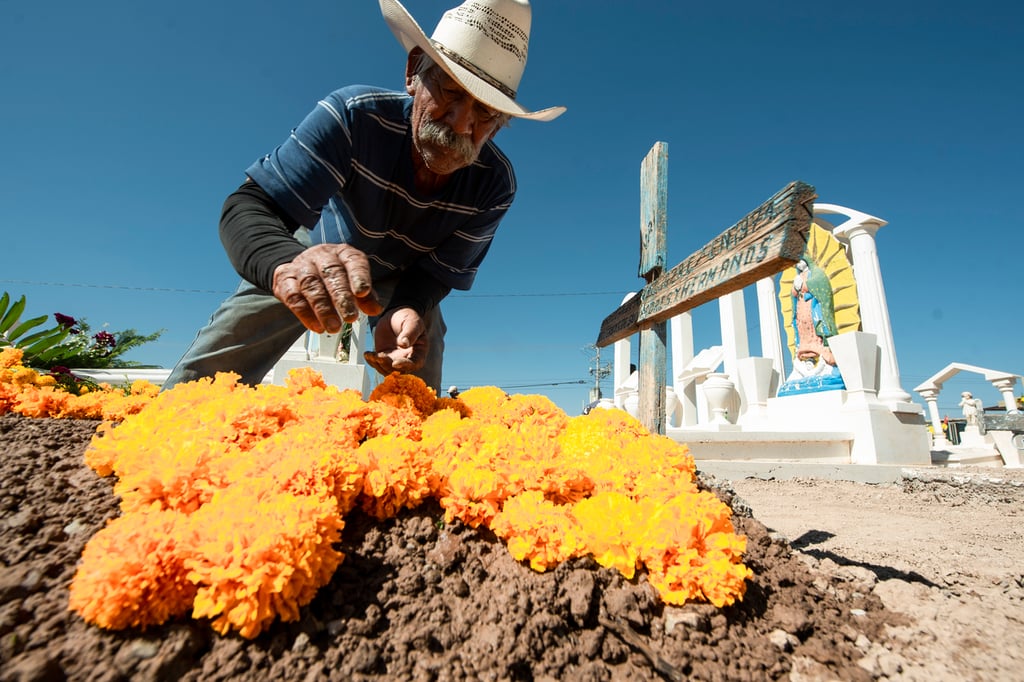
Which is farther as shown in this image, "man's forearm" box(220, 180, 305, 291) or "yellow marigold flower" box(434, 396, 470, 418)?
"yellow marigold flower" box(434, 396, 470, 418)

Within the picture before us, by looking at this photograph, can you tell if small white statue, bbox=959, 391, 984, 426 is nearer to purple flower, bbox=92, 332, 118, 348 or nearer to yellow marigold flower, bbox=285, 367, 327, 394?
yellow marigold flower, bbox=285, 367, 327, 394

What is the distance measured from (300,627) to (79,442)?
4.38ft

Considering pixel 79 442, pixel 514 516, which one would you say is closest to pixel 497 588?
pixel 514 516

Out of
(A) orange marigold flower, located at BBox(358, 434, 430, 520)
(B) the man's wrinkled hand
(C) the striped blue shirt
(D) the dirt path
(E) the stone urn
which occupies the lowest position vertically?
(D) the dirt path

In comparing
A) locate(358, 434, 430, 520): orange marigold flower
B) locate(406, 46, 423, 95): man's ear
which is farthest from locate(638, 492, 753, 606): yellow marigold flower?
Result: locate(406, 46, 423, 95): man's ear

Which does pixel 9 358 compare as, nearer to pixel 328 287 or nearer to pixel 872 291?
pixel 328 287

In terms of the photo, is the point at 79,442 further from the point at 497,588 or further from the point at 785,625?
the point at 785,625

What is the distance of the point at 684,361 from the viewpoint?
11.3m

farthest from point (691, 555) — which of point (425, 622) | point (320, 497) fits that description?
point (320, 497)

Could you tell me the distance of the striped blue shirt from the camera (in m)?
1.99

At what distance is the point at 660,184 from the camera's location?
294 centimetres

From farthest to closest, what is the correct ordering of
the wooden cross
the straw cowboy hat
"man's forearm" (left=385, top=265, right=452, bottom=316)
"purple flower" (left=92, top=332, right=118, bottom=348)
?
"purple flower" (left=92, top=332, right=118, bottom=348) → "man's forearm" (left=385, top=265, right=452, bottom=316) → the straw cowboy hat → the wooden cross

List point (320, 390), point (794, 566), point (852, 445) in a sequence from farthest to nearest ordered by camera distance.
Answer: point (852, 445), point (320, 390), point (794, 566)

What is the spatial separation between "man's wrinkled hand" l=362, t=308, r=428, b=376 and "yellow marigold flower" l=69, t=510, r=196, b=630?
978 millimetres
